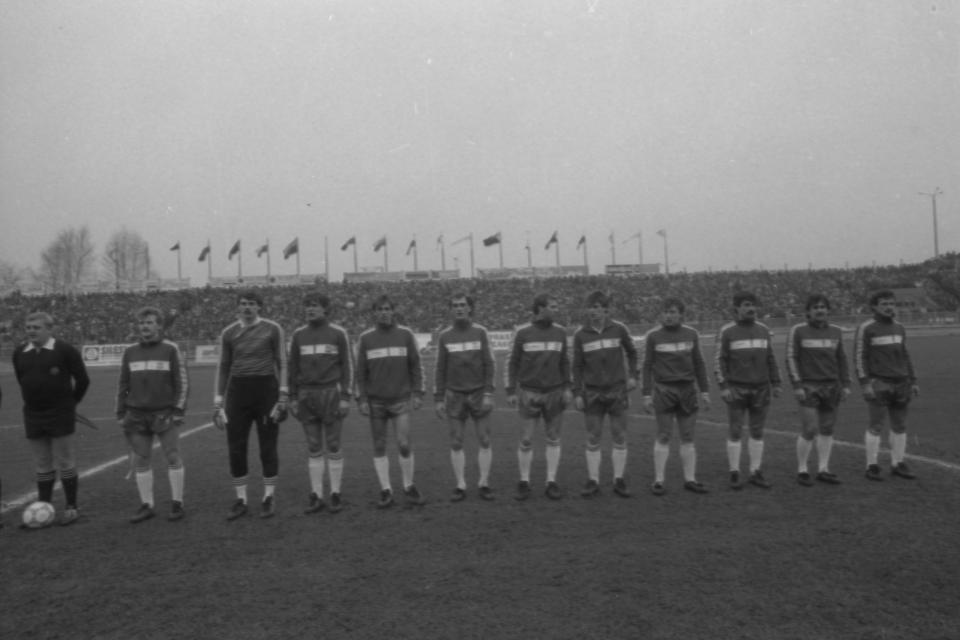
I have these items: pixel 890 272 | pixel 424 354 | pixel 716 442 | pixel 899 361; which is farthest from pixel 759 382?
pixel 890 272

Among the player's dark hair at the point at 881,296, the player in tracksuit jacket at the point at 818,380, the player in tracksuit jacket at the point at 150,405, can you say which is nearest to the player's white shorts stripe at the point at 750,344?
the player in tracksuit jacket at the point at 818,380

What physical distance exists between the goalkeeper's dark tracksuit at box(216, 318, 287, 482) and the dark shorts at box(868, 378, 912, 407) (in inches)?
261

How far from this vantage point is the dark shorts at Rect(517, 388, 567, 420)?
6875 millimetres

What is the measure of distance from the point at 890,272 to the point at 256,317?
62.9m

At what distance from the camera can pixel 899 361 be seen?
7305 mm

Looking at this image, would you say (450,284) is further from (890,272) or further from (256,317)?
(256,317)

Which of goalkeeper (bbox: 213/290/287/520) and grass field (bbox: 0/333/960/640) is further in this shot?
goalkeeper (bbox: 213/290/287/520)

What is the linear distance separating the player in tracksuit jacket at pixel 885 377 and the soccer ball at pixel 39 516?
8544 millimetres

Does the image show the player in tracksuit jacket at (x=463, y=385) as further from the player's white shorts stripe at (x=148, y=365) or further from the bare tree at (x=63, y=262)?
the bare tree at (x=63, y=262)

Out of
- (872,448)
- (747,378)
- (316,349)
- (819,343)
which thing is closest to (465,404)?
(316,349)

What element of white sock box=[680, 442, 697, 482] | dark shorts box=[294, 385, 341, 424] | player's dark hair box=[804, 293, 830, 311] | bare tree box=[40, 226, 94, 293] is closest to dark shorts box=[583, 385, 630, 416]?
white sock box=[680, 442, 697, 482]

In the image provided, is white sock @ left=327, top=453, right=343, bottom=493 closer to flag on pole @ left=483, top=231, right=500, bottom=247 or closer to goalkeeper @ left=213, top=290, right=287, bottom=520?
goalkeeper @ left=213, top=290, right=287, bottom=520

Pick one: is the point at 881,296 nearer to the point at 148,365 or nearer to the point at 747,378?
the point at 747,378

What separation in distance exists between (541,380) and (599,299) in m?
1.12
